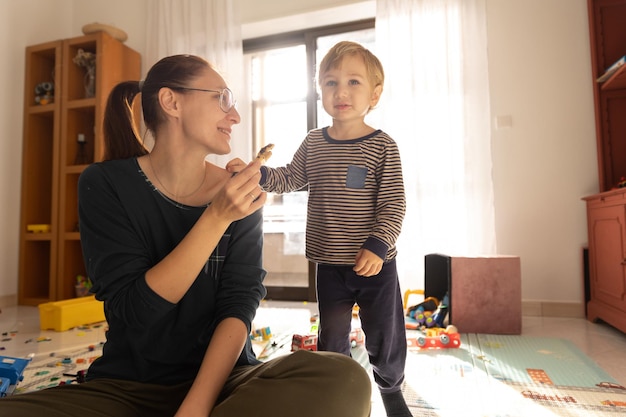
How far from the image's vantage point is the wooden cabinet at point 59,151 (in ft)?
10.3

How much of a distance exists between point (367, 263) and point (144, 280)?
1.78 ft

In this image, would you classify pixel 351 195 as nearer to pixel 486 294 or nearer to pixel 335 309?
pixel 335 309

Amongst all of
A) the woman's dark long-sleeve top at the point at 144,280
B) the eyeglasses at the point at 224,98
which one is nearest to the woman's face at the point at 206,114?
the eyeglasses at the point at 224,98

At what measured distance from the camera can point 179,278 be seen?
0.74m

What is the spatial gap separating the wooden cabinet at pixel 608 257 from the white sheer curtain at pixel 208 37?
2.25 meters

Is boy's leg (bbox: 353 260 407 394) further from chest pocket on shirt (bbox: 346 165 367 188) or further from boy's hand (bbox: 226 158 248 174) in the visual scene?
boy's hand (bbox: 226 158 248 174)

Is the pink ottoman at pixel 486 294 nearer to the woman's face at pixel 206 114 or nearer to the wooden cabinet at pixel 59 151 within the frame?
the woman's face at pixel 206 114

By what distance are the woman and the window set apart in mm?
2401

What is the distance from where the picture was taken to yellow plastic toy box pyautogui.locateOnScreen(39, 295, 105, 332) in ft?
7.55

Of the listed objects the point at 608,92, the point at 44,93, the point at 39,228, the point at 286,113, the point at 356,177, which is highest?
the point at 44,93

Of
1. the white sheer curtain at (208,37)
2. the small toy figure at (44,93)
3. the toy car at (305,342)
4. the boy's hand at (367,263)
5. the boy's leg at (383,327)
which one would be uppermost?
the white sheer curtain at (208,37)

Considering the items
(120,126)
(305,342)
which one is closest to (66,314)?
(305,342)

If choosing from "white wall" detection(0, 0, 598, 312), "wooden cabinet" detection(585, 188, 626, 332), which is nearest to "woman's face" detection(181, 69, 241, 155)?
"wooden cabinet" detection(585, 188, 626, 332)

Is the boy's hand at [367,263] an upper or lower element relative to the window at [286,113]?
lower
